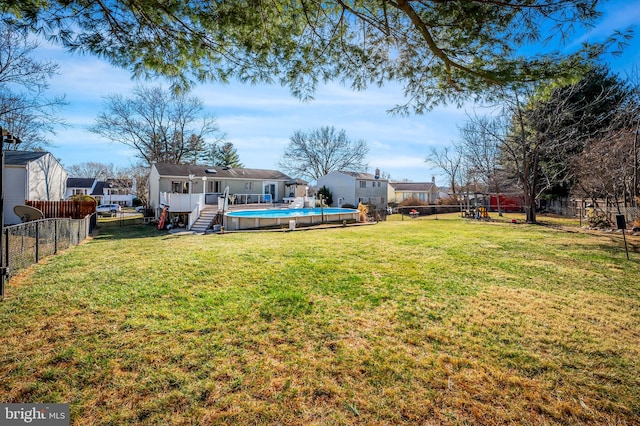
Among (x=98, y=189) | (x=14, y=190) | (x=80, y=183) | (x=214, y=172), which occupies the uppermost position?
(x=214, y=172)

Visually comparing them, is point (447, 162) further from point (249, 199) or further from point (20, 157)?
point (20, 157)

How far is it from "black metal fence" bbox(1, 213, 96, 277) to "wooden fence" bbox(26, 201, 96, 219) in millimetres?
7152

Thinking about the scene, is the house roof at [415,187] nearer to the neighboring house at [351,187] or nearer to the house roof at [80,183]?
the neighboring house at [351,187]

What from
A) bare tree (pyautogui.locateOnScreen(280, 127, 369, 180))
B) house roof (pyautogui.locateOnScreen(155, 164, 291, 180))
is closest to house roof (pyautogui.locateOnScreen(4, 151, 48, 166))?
house roof (pyautogui.locateOnScreen(155, 164, 291, 180))

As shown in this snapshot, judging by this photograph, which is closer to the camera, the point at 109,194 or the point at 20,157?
the point at 20,157

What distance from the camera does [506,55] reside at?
16.3 ft

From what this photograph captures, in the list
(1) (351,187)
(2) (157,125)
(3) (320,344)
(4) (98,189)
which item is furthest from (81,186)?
(3) (320,344)

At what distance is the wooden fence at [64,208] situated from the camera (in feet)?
49.4

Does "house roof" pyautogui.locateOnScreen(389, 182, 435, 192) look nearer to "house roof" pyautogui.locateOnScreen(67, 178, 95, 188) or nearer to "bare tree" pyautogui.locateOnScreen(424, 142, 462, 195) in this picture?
"bare tree" pyautogui.locateOnScreen(424, 142, 462, 195)

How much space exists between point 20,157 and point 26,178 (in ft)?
5.90

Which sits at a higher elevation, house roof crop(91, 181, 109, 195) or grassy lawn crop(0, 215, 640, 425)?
house roof crop(91, 181, 109, 195)

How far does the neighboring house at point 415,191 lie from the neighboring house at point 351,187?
26.7 ft

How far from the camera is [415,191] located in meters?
47.7

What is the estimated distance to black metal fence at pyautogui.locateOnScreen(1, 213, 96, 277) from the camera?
18.2ft
